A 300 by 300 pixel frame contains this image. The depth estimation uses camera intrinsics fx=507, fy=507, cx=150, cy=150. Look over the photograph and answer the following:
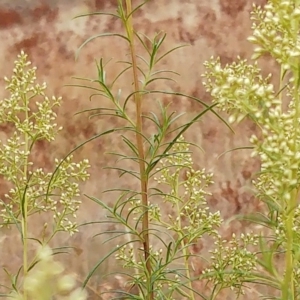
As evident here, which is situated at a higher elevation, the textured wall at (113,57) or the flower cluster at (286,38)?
the textured wall at (113,57)

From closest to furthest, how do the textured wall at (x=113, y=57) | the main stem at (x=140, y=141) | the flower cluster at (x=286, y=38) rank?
the flower cluster at (x=286, y=38) → the main stem at (x=140, y=141) → the textured wall at (x=113, y=57)

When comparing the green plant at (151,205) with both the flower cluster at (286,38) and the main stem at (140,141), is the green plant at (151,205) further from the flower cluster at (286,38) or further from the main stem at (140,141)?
the flower cluster at (286,38)

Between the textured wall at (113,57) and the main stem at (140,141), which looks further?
the textured wall at (113,57)

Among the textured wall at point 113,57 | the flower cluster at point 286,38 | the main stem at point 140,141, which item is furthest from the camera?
the textured wall at point 113,57

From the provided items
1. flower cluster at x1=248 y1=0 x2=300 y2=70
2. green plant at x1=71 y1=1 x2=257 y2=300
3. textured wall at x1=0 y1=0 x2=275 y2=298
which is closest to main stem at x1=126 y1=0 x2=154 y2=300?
green plant at x1=71 y1=1 x2=257 y2=300

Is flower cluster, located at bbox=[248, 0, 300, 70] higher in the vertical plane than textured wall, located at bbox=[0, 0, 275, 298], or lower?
lower

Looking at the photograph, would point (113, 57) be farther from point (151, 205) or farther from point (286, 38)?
point (286, 38)

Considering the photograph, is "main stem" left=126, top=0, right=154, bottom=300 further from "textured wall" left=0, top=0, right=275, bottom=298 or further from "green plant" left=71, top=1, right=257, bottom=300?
"textured wall" left=0, top=0, right=275, bottom=298

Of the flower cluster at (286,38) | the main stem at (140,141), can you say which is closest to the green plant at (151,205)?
the main stem at (140,141)

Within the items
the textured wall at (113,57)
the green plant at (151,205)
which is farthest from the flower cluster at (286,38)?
the textured wall at (113,57)
